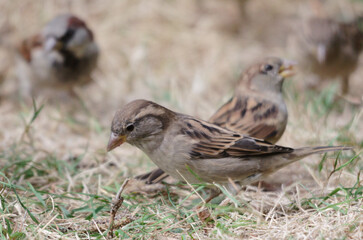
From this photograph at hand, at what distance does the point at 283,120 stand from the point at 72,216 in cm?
173

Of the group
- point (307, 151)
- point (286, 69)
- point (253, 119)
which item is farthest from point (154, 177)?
point (286, 69)

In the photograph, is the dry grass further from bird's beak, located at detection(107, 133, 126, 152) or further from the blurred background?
bird's beak, located at detection(107, 133, 126, 152)

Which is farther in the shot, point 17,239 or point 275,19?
point 275,19

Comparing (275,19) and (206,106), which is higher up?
(275,19)

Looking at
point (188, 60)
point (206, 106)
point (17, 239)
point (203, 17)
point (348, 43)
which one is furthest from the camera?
point (203, 17)

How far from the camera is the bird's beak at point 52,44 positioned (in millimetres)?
5590

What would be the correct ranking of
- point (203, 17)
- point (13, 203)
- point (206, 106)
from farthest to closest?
point (203, 17) → point (206, 106) → point (13, 203)

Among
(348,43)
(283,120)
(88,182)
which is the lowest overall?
(88,182)

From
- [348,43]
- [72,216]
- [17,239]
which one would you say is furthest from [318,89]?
[17,239]

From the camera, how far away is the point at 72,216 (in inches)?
117

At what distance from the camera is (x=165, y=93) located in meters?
5.52

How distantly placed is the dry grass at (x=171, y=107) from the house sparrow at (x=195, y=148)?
0.17 metres

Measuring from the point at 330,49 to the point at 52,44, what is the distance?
10.9 feet

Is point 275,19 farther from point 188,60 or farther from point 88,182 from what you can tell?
point 88,182
